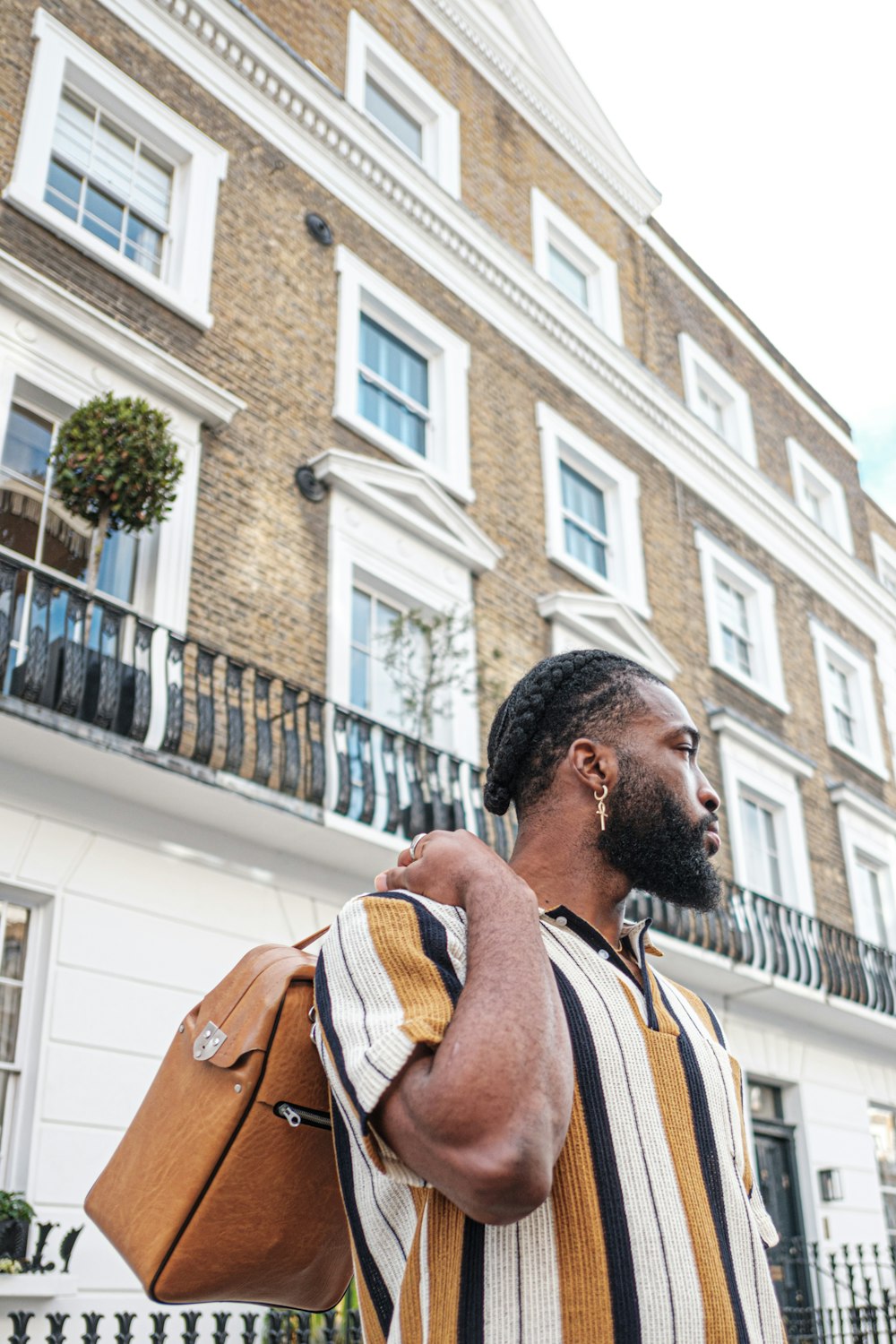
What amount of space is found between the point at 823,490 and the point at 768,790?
8145 millimetres

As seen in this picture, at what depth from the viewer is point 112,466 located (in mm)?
8812

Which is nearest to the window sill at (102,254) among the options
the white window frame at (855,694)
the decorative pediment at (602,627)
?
the decorative pediment at (602,627)

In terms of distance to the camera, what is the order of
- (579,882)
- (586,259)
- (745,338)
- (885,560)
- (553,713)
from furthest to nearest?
(885,560) → (745,338) → (586,259) → (553,713) → (579,882)

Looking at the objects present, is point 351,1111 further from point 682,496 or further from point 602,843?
point 682,496

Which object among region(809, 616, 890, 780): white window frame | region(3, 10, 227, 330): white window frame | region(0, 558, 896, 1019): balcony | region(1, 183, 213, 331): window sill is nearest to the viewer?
region(0, 558, 896, 1019): balcony

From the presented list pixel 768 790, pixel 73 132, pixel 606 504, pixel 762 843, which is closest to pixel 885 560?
pixel 768 790

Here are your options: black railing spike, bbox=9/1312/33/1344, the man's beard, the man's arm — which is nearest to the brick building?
black railing spike, bbox=9/1312/33/1344

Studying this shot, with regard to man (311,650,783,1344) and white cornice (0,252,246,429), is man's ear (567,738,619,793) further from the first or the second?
white cornice (0,252,246,429)

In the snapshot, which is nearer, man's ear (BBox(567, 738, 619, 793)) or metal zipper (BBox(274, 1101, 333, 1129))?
metal zipper (BBox(274, 1101, 333, 1129))

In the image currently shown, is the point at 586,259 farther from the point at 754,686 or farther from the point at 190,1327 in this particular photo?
the point at 190,1327

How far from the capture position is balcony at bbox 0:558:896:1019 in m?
7.98

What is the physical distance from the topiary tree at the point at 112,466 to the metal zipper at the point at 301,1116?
24.1 ft

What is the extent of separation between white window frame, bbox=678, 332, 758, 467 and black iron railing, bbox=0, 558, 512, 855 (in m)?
10.4

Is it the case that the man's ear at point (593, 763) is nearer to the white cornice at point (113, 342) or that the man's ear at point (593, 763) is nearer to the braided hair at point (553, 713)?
the braided hair at point (553, 713)
